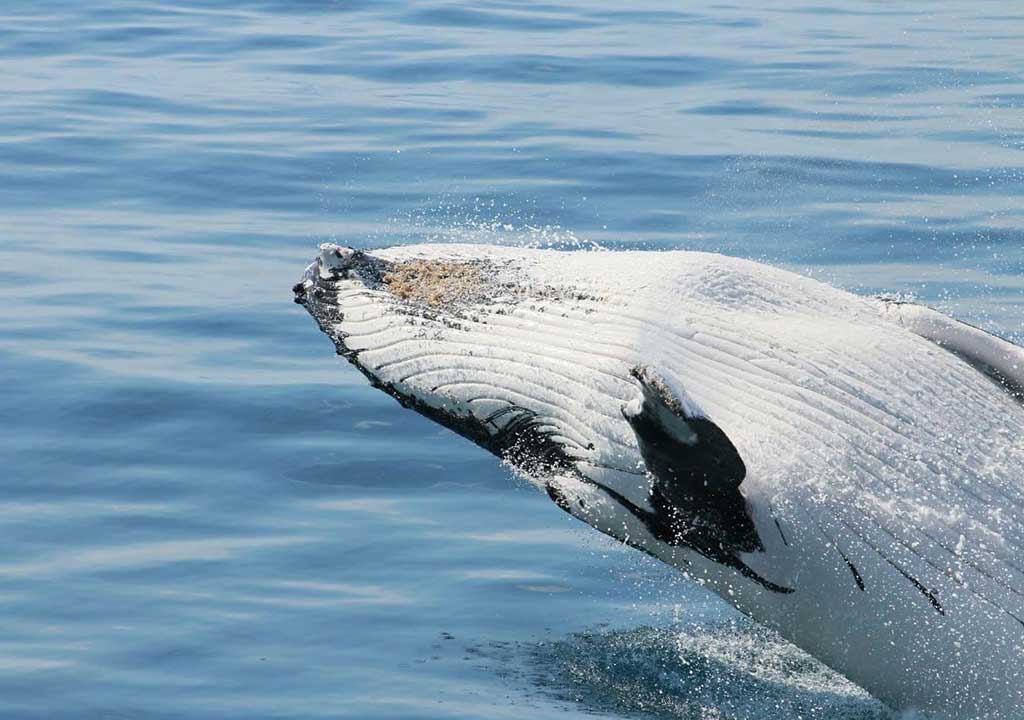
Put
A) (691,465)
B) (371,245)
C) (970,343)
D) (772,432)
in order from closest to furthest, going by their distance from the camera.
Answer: (691,465) → (772,432) → (970,343) → (371,245)

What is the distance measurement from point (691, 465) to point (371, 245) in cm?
860

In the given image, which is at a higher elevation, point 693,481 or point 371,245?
point 371,245

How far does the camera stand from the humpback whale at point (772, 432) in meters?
6.88

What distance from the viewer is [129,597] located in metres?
8.56

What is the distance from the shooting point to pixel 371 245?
14.8 metres

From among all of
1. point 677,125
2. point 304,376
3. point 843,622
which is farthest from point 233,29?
point 843,622

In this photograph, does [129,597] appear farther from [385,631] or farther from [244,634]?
[385,631]

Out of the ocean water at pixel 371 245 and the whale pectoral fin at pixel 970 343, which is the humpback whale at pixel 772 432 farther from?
the ocean water at pixel 371 245

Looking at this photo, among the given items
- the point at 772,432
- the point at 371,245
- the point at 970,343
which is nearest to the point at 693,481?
the point at 772,432

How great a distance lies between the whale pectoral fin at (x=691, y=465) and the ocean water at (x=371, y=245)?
1143 mm

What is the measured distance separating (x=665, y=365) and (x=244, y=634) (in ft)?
7.78

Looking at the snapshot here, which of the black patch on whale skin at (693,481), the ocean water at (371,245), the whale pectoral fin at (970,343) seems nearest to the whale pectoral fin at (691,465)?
the black patch on whale skin at (693,481)

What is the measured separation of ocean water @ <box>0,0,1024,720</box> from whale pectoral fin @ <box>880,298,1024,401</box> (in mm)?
1504

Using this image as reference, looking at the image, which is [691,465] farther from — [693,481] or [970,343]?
[970,343]
